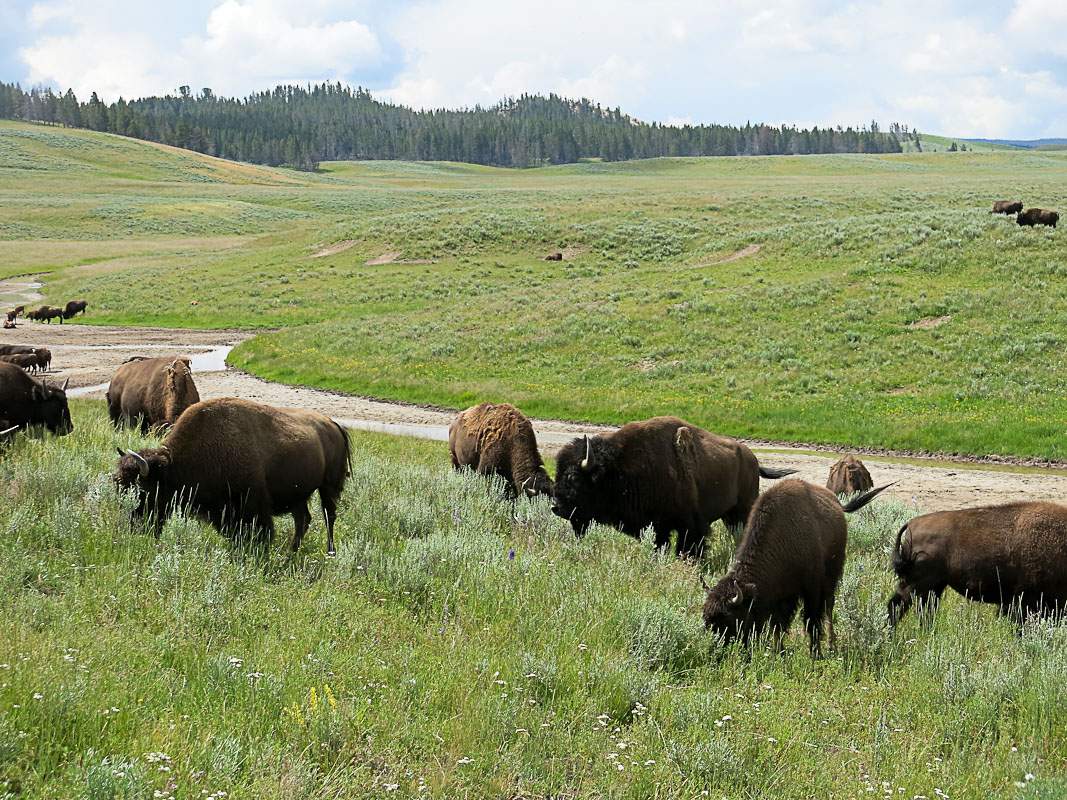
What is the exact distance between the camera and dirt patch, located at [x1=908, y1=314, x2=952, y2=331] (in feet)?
83.4

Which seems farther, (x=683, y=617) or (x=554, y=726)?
(x=683, y=617)

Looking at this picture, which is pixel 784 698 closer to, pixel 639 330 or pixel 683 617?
pixel 683 617

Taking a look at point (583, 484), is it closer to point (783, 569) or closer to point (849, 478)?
point (783, 569)

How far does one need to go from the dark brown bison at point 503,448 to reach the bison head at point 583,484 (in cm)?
105

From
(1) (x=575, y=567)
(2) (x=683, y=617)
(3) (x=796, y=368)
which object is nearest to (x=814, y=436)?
(3) (x=796, y=368)

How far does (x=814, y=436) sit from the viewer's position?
19.6 meters

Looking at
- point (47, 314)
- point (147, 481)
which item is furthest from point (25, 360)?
point (147, 481)

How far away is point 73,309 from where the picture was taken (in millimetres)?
42688

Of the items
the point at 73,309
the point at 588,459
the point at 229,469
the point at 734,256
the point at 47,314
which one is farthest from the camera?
the point at 73,309

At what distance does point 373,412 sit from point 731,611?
57.4 feet

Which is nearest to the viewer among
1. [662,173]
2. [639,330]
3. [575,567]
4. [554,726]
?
[554,726]

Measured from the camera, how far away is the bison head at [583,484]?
952 cm

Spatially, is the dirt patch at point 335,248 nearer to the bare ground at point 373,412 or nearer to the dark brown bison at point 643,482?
the bare ground at point 373,412

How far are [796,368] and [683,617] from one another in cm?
1924
